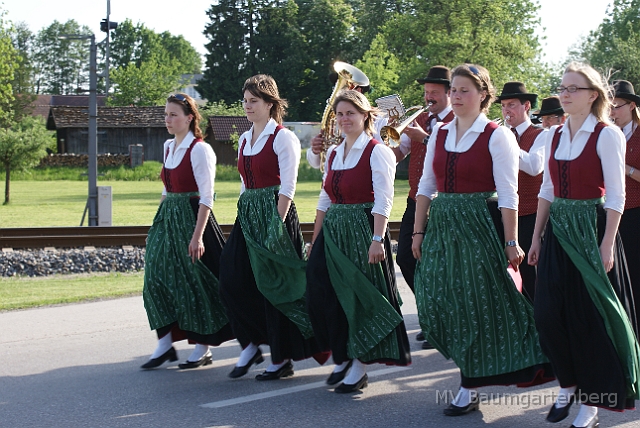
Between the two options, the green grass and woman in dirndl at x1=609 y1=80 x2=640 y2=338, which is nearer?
woman in dirndl at x1=609 y1=80 x2=640 y2=338

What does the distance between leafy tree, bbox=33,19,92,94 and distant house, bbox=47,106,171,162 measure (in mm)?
54301

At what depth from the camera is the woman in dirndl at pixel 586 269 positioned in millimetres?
4613

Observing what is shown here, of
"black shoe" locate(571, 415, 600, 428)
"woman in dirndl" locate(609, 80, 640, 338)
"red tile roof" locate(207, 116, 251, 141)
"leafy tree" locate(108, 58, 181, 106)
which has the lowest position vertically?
"black shoe" locate(571, 415, 600, 428)

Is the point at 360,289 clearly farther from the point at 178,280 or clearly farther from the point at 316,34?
the point at 316,34

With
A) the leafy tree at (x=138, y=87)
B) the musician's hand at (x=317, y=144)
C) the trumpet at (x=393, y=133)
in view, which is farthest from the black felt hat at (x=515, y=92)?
the leafy tree at (x=138, y=87)

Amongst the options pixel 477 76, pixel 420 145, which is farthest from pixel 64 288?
pixel 477 76

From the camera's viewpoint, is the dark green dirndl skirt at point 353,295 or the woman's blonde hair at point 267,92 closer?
the dark green dirndl skirt at point 353,295

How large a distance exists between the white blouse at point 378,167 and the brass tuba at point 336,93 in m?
0.51

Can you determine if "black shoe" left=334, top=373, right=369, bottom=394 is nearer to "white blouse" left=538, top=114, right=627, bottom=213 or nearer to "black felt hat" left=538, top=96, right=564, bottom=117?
"white blouse" left=538, top=114, right=627, bottom=213

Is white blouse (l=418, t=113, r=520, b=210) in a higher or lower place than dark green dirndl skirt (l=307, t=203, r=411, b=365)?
higher

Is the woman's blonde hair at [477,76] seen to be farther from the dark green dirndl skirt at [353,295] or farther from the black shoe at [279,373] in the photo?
the black shoe at [279,373]

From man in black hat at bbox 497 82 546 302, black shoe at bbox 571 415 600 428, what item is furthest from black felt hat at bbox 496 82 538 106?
black shoe at bbox 571 415 600 428

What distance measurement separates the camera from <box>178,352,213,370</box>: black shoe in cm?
638

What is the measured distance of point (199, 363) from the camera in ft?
21.1
